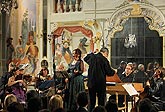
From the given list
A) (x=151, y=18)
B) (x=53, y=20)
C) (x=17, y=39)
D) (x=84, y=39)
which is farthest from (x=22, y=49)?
(x=151, y=18)

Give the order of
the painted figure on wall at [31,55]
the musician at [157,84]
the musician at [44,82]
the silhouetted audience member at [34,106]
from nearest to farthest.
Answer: the silhouetted audience member at [34,106]
the musician at [157,84]
the musician at [44,82]
the painted figure on wall at [31,55]

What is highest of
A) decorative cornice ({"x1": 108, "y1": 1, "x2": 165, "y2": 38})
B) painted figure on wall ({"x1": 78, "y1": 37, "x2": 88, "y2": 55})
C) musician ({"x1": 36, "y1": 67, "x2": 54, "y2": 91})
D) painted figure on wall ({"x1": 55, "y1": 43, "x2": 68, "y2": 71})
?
decorative cornice ({"x1": 108, "y1": 1, "x2": 165, "y2": 38})

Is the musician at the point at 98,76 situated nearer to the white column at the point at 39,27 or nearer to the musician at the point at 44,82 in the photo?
the musician at the point at 44,82

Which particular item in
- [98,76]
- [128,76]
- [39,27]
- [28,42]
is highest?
[39,27]

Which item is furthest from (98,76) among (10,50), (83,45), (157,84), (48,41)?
(10,50)

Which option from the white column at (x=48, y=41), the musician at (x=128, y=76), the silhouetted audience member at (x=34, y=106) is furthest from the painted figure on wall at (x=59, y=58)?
the silhouetted audience member at (x=34, y=106)

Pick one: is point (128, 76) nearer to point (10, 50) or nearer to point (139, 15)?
point (139, 15)

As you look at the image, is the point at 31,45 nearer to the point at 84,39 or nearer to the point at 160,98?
the point at 84,39

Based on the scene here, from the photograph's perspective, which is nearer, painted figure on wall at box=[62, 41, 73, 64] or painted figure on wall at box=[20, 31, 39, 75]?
painted figure on wall at box=[62, 41, 73, 64]

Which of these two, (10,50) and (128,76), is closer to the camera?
(128,76)

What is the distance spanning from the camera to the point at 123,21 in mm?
13766

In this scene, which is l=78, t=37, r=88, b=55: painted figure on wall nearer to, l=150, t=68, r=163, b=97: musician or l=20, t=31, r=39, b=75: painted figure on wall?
l=20, t=31, r=39, b=75: painted figure on wall

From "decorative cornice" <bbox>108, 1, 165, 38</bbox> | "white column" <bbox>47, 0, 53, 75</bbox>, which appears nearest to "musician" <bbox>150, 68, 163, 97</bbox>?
"decorative cornice" <bbox>108, 1, 165, 38</bbox>

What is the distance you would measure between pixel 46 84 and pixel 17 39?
225 inches
